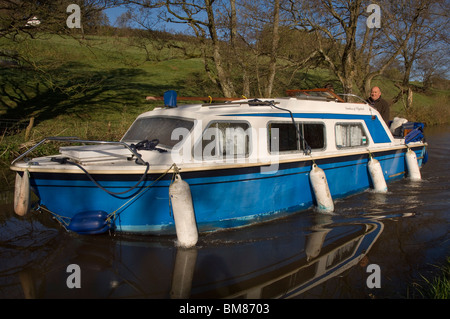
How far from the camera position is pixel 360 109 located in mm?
8672

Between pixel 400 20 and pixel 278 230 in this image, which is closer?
pixel 278 230

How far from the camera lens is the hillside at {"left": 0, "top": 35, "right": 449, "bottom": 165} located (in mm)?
12539

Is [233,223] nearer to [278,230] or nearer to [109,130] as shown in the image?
[278,230]

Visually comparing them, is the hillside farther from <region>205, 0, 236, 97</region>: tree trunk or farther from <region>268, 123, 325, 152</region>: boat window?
<region>268, 123, 325, 152</region>: boat window

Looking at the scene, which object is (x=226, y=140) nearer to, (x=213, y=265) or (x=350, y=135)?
(x=213, y=265)

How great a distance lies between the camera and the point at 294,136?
698 centimetres

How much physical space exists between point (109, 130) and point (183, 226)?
26.9 feet

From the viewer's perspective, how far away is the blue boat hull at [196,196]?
5391 millimetres

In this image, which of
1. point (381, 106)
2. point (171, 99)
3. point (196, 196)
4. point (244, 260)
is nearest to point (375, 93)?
point (381, 106)

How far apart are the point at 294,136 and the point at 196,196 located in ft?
7.84
